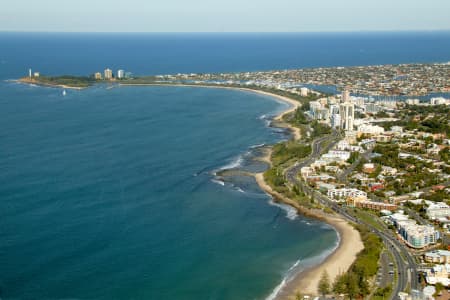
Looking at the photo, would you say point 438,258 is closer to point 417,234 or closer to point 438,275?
point 438,275

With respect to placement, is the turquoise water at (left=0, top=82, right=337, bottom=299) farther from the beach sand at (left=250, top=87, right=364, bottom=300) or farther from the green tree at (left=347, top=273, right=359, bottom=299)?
the green tree at (left=347, top=273, right=359, bottom=299)

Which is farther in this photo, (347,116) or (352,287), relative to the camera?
(347,116)

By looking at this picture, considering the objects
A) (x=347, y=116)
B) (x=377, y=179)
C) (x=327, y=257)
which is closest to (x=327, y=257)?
(x=327, y=257)

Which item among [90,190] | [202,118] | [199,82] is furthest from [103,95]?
[90,190]

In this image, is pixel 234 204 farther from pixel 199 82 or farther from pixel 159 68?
pixel 159 68

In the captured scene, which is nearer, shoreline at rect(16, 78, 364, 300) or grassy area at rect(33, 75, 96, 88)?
shoreline at rect(16, 78, 364, 300)

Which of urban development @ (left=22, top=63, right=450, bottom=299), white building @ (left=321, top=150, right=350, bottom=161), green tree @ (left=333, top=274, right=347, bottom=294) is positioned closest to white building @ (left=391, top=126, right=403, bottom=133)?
urban development @ (left=22, top=63, right=450, bottom=299)

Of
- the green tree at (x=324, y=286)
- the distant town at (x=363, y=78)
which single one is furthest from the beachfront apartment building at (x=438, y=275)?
the distant town at (x=363, y=78)

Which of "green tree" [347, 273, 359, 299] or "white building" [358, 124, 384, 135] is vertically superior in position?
"white building" [358, 124, 384, 135]
